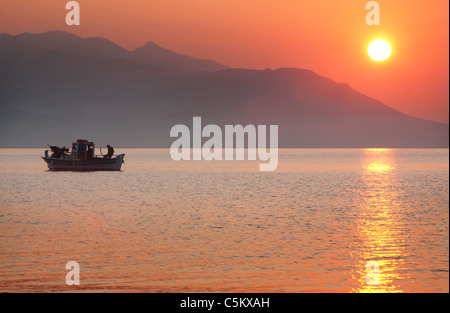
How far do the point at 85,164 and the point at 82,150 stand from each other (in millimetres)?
2896

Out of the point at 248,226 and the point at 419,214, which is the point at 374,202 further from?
the point at 248,226

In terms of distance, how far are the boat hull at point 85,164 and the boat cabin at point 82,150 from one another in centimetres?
96

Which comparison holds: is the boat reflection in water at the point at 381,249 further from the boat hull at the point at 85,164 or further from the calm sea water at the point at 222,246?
the boat hull at the point at 85,164

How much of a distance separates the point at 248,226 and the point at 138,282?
18.4 metres

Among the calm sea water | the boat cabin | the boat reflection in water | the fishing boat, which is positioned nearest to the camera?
the boat reflection in water

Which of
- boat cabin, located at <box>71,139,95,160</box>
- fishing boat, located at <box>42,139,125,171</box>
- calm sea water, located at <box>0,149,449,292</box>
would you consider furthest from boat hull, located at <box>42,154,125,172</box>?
calm sea water, located at <box>0,149,449,292</box>

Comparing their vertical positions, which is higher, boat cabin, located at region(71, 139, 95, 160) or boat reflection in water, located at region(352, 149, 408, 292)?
boat cabin, located at region(71, 139, 95, 160)

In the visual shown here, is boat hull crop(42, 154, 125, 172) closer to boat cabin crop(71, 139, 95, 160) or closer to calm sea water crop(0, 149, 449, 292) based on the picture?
boat cabin crop(71, 139, 95, 160)

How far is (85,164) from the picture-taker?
117250 mm

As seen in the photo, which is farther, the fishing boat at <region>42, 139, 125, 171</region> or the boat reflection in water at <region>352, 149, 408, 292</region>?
the fishing boat at <region>42, 139, 125, 171</region>

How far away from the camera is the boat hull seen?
385ft

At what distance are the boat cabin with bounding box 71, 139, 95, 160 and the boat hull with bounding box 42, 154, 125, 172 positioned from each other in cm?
96

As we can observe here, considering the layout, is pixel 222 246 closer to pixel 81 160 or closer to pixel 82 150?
pixel 81 160

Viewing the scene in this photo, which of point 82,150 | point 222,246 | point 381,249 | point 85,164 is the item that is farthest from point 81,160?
point 381,249
